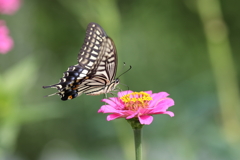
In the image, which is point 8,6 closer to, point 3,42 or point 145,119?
point 3,42

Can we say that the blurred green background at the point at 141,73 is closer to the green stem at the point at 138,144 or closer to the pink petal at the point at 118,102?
the pink petal at the point at 118,102

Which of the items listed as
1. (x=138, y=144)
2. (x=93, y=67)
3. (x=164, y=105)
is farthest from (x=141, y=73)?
(x=138, y=144)

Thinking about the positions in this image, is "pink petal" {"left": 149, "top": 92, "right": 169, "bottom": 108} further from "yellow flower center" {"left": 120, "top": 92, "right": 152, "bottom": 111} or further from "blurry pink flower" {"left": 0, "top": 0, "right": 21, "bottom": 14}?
"blurry pink flower" {"left": 0, "top": 0, "right": 21, "bottom": 14}

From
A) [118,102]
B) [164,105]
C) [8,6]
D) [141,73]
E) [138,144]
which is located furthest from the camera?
[141,73]

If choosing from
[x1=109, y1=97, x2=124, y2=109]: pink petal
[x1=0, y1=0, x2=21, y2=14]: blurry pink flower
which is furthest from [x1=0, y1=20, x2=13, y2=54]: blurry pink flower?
[x1=109, y1=97, x2=124, y2=109]: pink petal

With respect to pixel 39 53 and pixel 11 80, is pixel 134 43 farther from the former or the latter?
pixel 11 80

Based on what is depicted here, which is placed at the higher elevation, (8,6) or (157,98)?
(8,6)

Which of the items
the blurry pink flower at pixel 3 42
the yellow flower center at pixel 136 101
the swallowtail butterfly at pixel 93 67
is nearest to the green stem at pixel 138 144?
the yellow flower center at pixel 136 101

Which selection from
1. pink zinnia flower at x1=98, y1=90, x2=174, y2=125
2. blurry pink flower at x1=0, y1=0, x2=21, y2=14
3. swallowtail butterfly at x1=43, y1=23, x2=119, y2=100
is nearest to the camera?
pink zinnia flower at x1=98, y1=90, x2=174, y2=125
